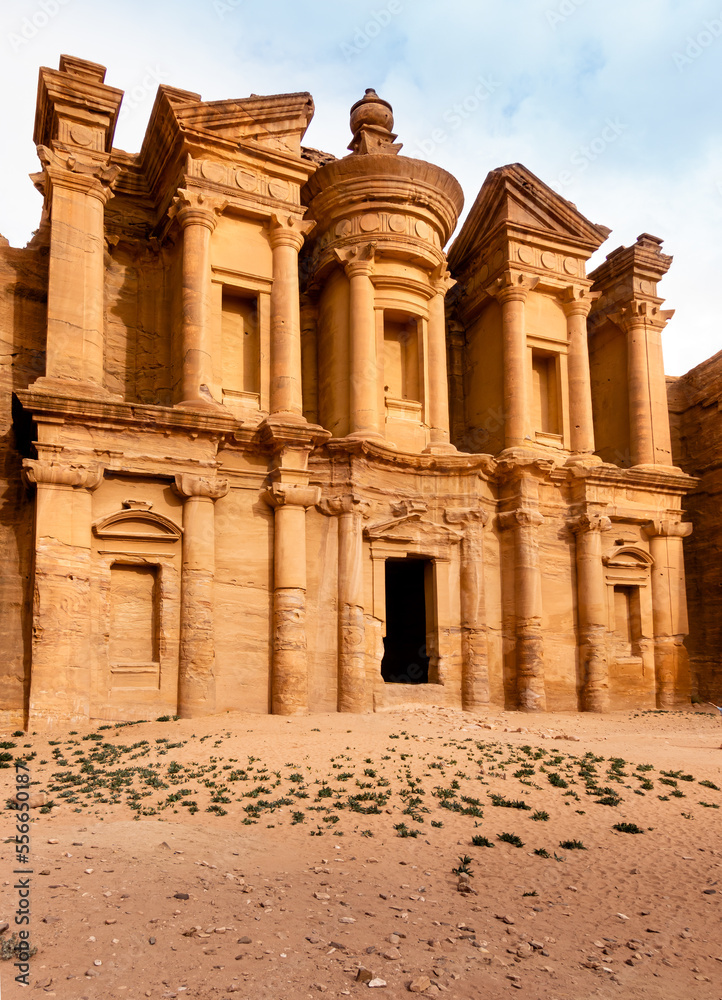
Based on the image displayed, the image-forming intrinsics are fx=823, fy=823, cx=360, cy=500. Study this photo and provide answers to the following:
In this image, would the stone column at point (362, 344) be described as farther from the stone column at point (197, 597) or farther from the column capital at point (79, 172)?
the column capital at point (79, 172)

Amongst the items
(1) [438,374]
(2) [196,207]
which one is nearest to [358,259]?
(1) [438,374]

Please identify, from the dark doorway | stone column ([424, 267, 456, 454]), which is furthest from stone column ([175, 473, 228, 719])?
the dark doorway

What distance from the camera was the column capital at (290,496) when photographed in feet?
57.0

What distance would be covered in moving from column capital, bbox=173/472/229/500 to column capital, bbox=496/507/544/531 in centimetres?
777

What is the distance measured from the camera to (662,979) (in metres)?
6.03

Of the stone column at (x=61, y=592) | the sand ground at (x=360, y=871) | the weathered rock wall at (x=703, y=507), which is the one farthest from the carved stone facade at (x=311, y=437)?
the sand ground at (x=360, y=871)

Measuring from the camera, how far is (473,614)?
19.6 metres

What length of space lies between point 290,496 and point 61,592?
4998mm

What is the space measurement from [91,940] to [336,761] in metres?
6.31

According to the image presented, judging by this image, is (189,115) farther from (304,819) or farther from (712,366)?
(712,366)

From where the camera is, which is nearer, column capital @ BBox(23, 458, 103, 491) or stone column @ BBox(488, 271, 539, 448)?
column capital @ BBox(23, 458, 103, 491)

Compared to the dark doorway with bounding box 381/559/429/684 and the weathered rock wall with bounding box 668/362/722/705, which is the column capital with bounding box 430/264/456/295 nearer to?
the dark doorway with bounding box 381/559/429/684

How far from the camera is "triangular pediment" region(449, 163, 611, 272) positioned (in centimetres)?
2307

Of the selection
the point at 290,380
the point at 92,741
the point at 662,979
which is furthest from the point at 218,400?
the point at 662,979
